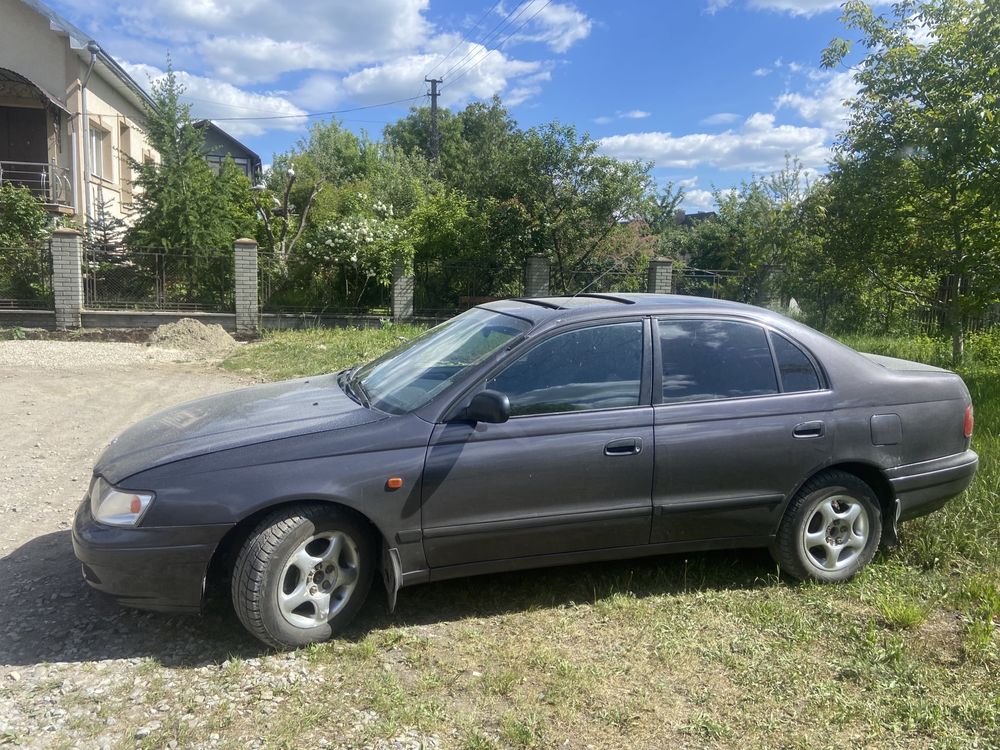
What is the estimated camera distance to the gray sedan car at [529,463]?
10.7 ft

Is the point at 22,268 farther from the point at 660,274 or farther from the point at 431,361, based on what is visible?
the point at 431,361

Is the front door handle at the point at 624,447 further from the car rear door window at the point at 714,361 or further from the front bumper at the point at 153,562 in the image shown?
the front bumper at the point at 153,562

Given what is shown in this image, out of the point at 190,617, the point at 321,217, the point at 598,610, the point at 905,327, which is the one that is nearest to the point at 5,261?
the point at 321,217

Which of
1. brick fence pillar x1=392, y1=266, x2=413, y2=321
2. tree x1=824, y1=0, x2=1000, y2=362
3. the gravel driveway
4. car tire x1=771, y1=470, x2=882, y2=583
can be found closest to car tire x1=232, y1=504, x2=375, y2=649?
the gravel driveway

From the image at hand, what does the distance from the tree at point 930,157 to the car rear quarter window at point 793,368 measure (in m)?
6.81

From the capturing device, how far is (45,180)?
2155cm

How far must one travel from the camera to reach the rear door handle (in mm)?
3930

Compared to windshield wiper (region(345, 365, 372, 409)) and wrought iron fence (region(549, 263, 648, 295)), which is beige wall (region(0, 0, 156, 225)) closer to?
wrought iron fence (region(549, 263, 648, 295))

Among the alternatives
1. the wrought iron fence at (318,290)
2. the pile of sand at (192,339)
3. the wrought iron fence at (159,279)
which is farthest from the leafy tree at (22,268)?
the wrought iron fence at (318,290)

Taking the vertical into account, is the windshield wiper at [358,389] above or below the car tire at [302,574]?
above

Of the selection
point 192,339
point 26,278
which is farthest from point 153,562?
point 26,278

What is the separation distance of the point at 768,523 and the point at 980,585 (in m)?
1.26

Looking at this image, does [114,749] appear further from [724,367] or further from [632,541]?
[724,367]

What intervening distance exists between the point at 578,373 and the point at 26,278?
16672 millimetres
